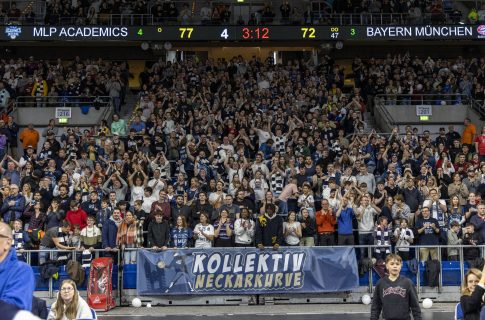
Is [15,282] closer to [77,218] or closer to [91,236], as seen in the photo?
[91,236]

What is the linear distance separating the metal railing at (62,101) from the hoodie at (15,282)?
25.5 metres

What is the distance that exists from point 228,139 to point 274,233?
5819mm

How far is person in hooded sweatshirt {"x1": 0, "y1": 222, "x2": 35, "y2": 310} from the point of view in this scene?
418 centimetres

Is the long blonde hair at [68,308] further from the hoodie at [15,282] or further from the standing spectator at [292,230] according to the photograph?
the standing spectator at [292,230]

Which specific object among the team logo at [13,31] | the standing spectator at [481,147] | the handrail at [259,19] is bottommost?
the standing spectator at [481,147]

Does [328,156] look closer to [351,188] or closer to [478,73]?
[351,188]

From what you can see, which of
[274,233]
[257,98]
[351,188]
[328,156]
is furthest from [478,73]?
[274,233]

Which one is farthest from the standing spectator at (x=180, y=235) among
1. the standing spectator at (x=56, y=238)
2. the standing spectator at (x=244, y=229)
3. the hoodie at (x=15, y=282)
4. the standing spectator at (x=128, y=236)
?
the hoodie at (x=15, y=282)

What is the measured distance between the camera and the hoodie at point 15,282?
415 cm

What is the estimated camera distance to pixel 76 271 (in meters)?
16.9

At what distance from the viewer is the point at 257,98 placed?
27.1 m

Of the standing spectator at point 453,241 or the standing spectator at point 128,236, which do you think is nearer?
the standing spectator at point 128,236

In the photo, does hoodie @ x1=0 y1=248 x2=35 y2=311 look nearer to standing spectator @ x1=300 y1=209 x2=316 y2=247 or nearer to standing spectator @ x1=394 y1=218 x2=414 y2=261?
standing spectator @ x1=394 y1=218 x2=414 y2=261

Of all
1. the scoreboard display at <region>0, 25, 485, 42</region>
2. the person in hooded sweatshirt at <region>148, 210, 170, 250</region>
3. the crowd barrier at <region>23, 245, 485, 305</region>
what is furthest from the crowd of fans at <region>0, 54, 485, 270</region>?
the scoreboard display at <region>0, 25, 485, 42</region>
